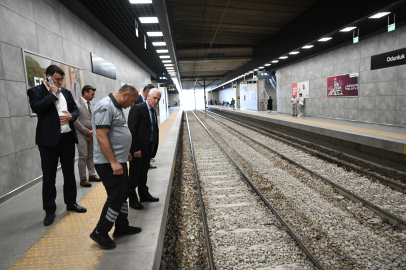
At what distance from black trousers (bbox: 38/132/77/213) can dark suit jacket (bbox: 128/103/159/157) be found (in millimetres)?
845

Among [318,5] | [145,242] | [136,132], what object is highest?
[318,5]

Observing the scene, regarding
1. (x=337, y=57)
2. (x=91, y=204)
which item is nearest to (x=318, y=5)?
(x=337, y=57)

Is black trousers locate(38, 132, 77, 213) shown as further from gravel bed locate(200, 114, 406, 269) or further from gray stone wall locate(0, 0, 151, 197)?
gravel bed locate(200, 114, 406, 269)

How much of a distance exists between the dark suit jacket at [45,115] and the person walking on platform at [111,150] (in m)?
0.98

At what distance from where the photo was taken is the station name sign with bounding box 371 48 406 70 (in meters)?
9.80

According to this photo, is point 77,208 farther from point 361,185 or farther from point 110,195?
point 361,185

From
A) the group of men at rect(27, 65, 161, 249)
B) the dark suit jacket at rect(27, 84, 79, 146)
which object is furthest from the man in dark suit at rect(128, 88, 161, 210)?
the dark suit jacket at rect(27, 84, 79, 146)

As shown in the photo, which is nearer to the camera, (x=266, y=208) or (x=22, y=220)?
(x=22, y=220)

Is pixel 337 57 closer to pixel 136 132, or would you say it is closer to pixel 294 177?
pixel 294 177

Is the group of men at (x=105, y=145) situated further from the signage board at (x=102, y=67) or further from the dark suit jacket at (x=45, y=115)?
the signage board at (x=102, y=67)

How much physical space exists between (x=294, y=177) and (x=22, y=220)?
5335mm

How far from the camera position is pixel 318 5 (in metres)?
10.3

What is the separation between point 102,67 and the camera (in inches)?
384

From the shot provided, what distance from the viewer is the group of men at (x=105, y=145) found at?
7.81 ft
